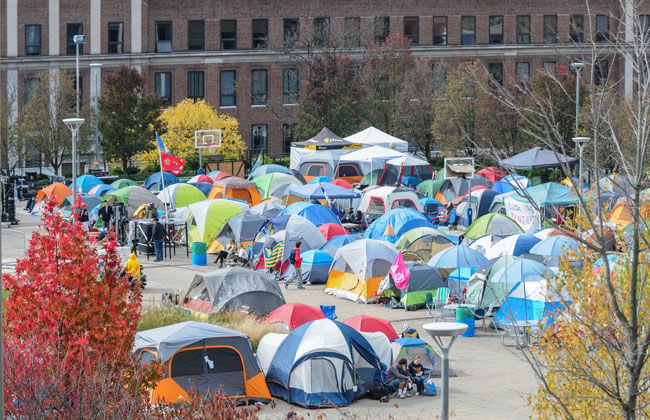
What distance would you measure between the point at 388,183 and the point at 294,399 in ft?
101

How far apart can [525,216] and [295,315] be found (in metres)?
14.9

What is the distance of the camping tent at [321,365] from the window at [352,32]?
47834mm

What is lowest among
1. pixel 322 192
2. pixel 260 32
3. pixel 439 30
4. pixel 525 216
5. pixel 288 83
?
pixel 525 216

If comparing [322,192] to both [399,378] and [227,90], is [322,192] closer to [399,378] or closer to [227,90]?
[399,378]

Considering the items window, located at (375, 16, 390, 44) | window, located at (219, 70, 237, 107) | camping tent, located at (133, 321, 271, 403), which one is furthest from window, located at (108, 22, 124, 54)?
camping tent, located at (133, 321, 271, 403)

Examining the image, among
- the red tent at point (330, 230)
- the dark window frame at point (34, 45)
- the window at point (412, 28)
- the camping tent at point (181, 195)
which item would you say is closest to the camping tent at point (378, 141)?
the camping tent at point (181, 195)

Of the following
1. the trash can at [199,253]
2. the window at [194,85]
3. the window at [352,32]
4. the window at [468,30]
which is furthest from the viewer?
the window at [468,30]

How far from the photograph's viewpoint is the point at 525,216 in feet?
108

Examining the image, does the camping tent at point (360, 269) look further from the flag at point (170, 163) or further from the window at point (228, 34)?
the window at point (228, 34)

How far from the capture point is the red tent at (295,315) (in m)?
19.8

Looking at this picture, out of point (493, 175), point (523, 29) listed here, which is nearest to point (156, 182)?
point (493, 175)

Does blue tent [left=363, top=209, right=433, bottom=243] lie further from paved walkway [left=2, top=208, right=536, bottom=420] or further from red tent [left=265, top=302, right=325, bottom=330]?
red tent [left=265, top=302, right=325, bottom=330]

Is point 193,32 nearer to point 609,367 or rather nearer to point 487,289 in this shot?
point 487,289

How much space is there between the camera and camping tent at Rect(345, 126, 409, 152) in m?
48.0
